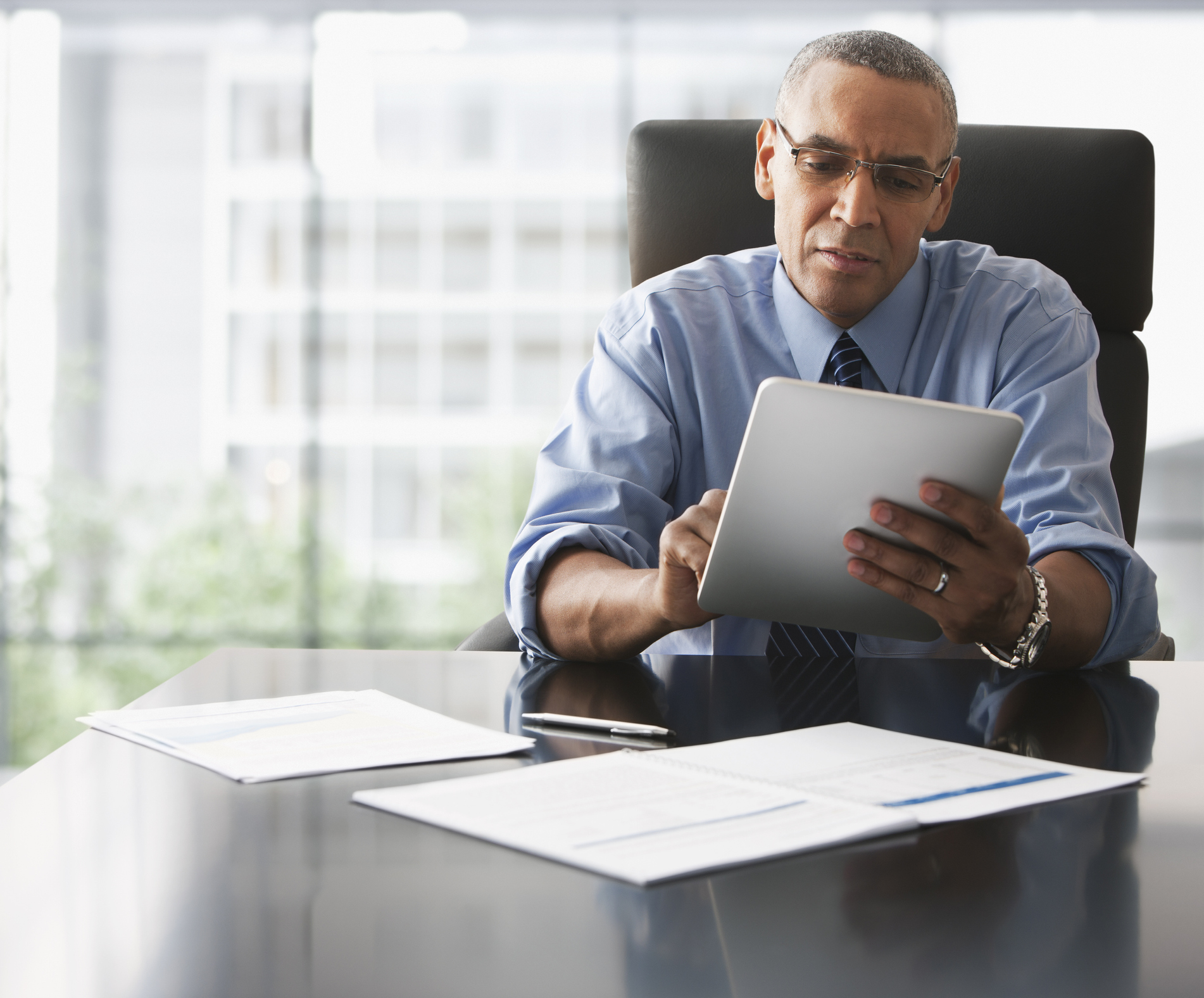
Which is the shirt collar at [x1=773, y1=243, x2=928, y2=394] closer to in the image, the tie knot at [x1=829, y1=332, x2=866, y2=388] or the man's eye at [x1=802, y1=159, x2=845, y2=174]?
the tie knot at [x1=829, y1=332, x2=866, y2=388]

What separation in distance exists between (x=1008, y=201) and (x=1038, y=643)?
0.69 meters

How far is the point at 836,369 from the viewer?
3.92ft

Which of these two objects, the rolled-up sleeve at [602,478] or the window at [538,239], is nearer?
the rolled-up sleeve at [602,478]

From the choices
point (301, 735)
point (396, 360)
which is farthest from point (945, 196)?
point (396, 360)

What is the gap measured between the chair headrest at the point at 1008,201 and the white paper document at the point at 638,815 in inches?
37.6

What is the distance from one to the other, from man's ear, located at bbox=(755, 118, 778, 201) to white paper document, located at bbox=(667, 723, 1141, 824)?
0.83 m

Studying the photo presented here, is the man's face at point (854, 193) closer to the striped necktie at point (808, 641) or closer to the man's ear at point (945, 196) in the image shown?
the man's ear at point (945, 196)

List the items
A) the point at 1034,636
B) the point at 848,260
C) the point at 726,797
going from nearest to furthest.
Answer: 1. the point at 726,797
2. the point at 1034,636
3. the point at 848,260

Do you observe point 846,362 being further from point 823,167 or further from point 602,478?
point 602,478

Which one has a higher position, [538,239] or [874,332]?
[538,239]

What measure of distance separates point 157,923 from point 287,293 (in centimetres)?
271

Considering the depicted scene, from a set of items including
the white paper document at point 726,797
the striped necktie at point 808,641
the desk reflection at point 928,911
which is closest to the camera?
the desk reflection at point 928,911

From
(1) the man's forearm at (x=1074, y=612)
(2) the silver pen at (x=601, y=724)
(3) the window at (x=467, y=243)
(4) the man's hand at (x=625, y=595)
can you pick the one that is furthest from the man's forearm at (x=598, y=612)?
(3) the window at (x=467, y=243)

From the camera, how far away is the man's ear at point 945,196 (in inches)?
47.9
